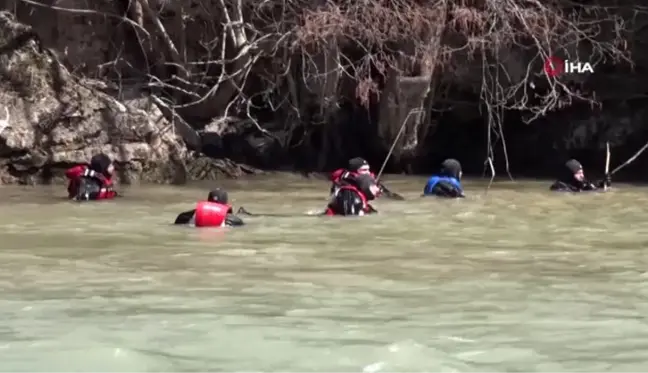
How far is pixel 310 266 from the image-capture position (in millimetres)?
8188

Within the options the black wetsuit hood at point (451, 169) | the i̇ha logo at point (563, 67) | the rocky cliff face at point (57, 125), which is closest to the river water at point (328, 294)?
the black wetsuit hood at point (451, 169)

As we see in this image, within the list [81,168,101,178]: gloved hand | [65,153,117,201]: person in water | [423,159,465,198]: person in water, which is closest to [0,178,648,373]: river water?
[65,153,117,201]: person in water

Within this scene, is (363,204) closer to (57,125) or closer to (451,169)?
(451,169)

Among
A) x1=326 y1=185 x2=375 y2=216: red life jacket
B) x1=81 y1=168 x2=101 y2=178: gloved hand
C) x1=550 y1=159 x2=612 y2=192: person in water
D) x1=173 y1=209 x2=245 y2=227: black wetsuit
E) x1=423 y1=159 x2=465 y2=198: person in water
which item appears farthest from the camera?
x1=550 y1=159 x2=612 y2=192: person in water

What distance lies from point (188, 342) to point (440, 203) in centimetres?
873

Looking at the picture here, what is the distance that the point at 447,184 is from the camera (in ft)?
48.0

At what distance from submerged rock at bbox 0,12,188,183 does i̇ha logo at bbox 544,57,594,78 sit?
6796 millimetres

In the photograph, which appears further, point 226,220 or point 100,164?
point 100,164

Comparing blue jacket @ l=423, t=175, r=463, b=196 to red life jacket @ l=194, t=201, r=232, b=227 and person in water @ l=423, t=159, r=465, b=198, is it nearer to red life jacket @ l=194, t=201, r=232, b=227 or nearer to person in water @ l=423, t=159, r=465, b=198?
person in water @ l=423, t=159, r=465, b=198

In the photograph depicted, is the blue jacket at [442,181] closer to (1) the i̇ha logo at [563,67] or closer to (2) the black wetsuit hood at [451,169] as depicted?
(2) the black wetsuit hood at [451,169]

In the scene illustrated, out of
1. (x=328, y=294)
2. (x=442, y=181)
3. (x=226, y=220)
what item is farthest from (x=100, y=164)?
(x=328, y=294)

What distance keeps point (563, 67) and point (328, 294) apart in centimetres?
1377

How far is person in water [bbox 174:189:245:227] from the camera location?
35.2ft

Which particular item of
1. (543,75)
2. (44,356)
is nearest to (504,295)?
(44,356)
